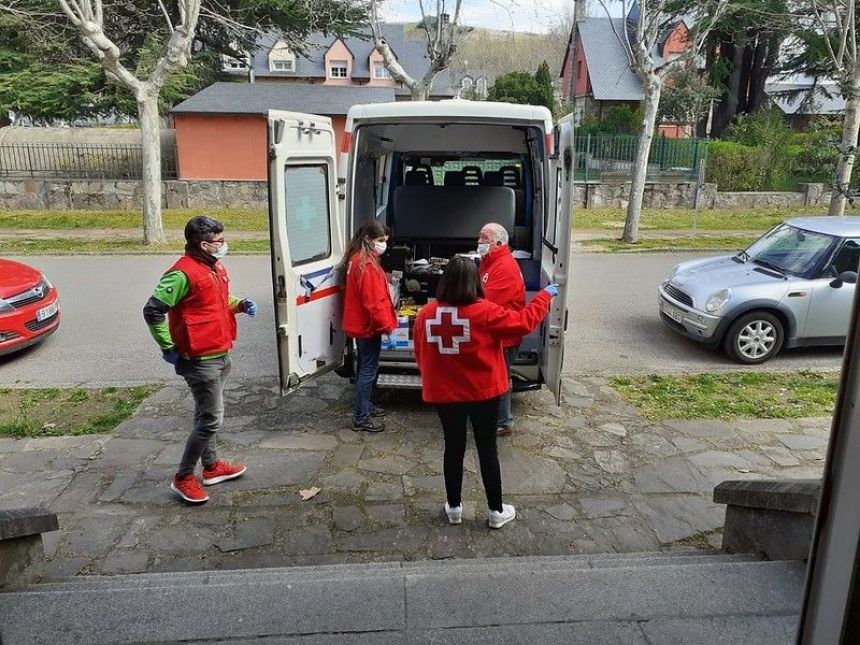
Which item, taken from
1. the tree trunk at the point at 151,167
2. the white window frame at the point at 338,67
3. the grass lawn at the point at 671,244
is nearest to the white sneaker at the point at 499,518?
the grass lawn at the point at 671,244

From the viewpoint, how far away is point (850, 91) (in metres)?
15.7

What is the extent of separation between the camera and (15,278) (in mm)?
7734

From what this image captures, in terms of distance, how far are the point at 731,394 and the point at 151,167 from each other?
520 inches

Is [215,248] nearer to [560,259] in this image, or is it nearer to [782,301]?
[560,259]

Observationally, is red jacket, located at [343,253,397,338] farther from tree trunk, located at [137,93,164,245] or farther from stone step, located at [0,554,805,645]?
tree trunk, located at [137,93,164,245]

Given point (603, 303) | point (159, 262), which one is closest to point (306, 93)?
point (159, 262)

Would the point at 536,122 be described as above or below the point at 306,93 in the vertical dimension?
below

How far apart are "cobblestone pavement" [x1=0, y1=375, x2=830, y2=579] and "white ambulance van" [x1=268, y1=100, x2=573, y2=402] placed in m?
0.59

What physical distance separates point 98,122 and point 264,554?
29079 millimetres

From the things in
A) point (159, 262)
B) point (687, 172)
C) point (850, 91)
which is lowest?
point (159, 262)

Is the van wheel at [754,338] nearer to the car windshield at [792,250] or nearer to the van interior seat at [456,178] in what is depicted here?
the car windshield at [792,250]

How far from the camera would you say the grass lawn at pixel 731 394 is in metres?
6.25

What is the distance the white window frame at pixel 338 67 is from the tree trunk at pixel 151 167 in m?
36.9

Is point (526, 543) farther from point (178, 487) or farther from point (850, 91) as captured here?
point (850, 91)
